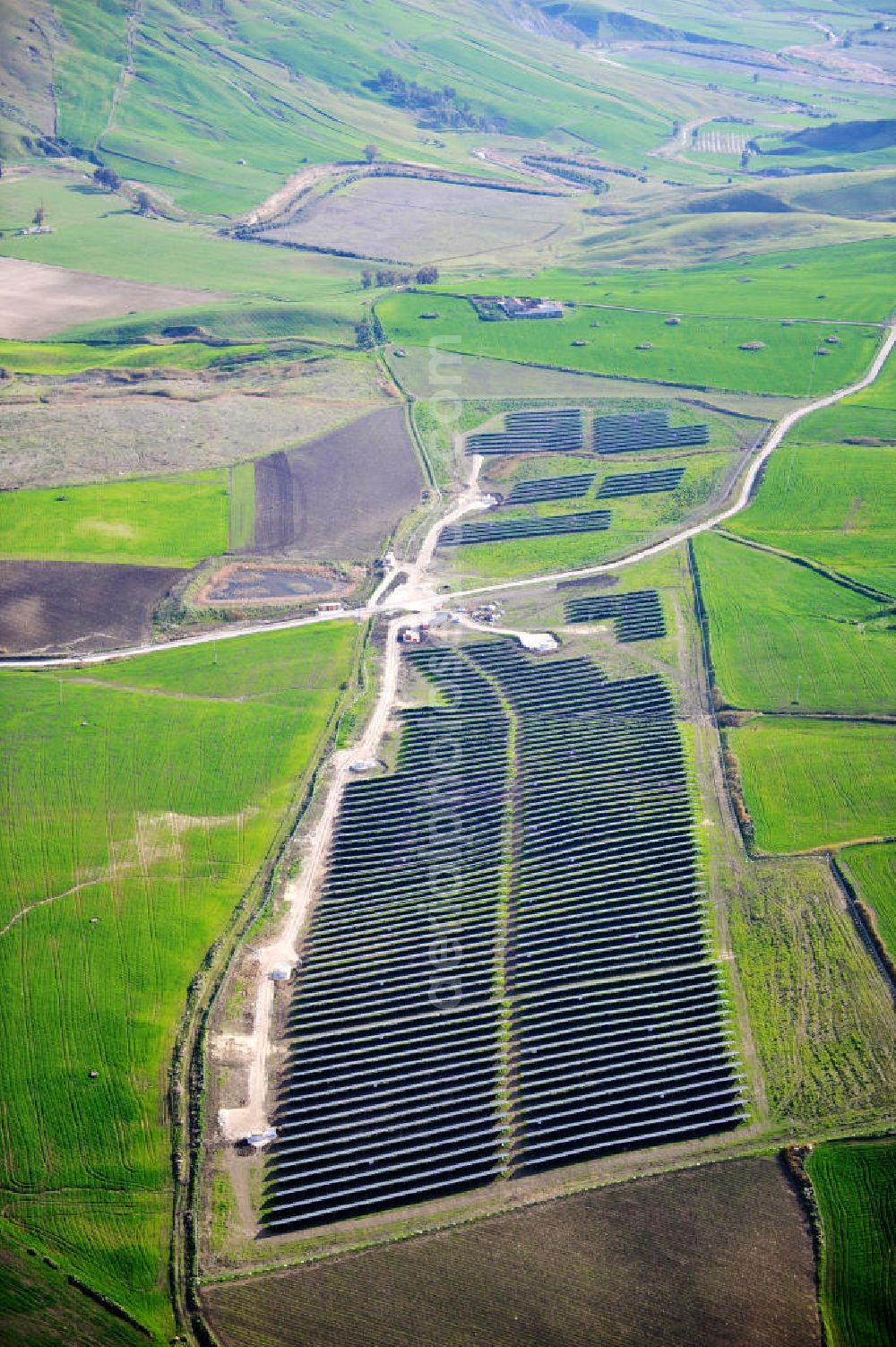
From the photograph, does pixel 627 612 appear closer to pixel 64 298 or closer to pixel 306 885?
pixel 306 885

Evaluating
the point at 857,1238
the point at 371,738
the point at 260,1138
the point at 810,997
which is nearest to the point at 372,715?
the point at 371,738

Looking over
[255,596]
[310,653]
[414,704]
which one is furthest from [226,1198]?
[255,596]

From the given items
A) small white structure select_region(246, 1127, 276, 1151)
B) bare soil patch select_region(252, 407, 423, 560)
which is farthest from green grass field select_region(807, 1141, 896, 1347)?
bare soil patch select_region(252, 407, 423, 560)

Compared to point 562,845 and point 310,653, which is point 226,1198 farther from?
point 310,653

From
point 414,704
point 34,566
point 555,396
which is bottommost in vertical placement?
point 414,704

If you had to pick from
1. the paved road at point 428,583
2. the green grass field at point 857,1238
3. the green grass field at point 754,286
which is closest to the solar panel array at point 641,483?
the paved road at point 428,583

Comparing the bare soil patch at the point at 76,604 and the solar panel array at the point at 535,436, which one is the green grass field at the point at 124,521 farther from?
the solar panel array at the point at 535,436

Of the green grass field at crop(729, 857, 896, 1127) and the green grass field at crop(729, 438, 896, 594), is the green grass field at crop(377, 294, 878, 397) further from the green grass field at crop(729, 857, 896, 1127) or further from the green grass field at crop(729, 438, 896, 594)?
the green grass field at crop(729, 857, 896, 1127)
